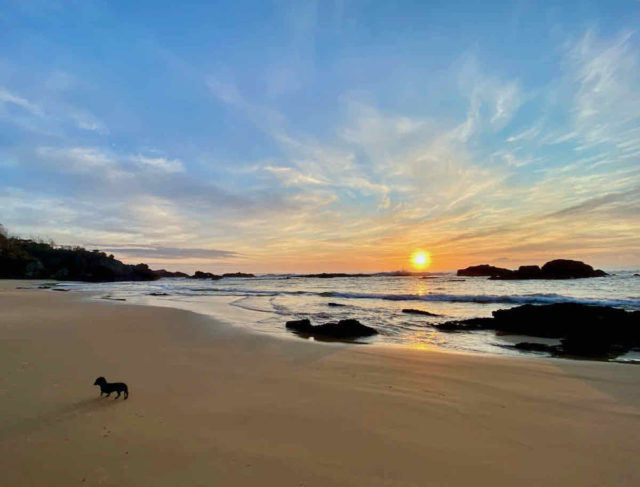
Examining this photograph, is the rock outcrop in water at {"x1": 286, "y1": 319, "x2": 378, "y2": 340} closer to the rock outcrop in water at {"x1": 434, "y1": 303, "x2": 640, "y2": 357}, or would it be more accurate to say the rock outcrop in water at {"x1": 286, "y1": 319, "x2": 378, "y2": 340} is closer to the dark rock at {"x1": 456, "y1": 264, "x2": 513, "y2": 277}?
the rock outcrop in water at {"x1": 434, "y1": 303, "x2": 640, "y2": 357}

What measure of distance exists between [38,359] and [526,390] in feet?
29.5

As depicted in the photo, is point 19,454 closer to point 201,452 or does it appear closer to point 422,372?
point 201,452

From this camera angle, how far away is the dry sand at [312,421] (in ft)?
10.4

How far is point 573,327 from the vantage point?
12898mm

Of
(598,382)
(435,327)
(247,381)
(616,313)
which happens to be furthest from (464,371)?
(616,313)

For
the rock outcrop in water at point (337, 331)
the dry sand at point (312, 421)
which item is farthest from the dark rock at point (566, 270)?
the dry sand at point (312, 421)

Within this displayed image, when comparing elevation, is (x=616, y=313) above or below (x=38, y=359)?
above

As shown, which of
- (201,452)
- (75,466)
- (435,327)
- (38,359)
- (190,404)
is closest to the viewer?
(75,466)

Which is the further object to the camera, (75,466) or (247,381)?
(247,381)

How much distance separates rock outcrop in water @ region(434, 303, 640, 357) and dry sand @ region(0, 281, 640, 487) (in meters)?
2.72

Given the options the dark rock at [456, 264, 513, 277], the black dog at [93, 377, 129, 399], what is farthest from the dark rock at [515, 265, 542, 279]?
the black dog at [93, 377, 129, 399]

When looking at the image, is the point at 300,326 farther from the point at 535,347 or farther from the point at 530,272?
the point at 530,272

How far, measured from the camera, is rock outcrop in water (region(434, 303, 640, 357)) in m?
10.4

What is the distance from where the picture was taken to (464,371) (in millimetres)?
6863
